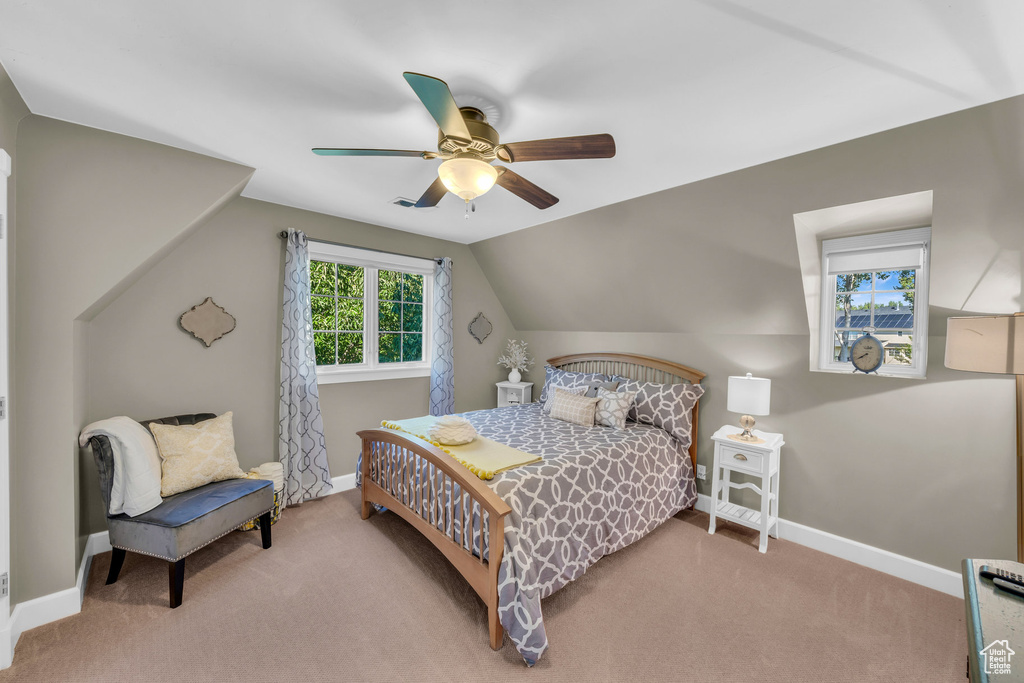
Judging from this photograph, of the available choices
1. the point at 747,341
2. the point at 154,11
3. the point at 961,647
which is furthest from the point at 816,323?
the point at 154,11

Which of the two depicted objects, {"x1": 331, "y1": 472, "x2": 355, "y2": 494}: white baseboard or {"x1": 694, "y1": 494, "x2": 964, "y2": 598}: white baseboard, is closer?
{"x1": 694, "y1": 494, "x2": 964, "y2": 598}: white baseboard

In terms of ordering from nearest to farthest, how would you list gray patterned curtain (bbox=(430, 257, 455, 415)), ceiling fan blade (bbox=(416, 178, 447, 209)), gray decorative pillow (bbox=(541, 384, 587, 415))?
ceiling fan blade (bbox=(416, 178, 447, 209)) → gray decorative pillow (bbox=(541, 384, 587, 415)) → gray patterned curtain (bbox=(430, 257, 455, 415))

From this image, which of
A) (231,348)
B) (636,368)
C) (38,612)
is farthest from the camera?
(636,368)

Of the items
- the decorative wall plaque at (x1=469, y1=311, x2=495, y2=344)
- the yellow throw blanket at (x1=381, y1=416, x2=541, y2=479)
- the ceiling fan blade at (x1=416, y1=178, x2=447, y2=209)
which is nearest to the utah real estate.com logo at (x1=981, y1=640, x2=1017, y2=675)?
the yellow throw blanket at (x1=381, y1=416, x2=541, y2=479)

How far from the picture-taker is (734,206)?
266 cm

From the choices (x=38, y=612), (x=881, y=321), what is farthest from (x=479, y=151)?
(x=38, y=612)

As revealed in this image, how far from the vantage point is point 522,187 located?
211cm

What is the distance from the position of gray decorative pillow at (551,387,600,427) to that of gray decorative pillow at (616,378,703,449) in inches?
15.6

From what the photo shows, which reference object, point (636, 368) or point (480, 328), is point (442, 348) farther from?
point (636, 368)

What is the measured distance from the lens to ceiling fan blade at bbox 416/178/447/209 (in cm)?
213

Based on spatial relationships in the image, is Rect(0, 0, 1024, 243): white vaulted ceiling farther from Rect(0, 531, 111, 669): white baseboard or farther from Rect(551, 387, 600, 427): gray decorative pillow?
Rect(0, 531, 111, 669): white baseboard

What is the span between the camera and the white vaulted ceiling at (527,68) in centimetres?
129

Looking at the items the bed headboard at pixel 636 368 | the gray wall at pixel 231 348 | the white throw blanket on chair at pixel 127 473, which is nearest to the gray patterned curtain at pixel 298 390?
the gray wall at pixel 231 348

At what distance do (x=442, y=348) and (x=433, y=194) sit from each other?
7.44 ft
